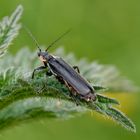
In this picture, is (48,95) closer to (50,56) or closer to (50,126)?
(50,56)

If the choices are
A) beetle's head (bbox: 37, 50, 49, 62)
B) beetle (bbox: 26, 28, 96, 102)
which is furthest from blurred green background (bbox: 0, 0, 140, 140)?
beetle (bbox: 26, 28, 96, 102)

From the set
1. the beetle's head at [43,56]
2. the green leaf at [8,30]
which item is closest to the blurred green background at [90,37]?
the beetle's head at [43,56]

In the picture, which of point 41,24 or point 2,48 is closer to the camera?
point 2,48

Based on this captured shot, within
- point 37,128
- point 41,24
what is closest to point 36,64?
point 37,128

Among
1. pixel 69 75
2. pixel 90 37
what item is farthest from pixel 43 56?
pixel 90 37

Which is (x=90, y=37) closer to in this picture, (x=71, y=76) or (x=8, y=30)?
(x=71, y=76)

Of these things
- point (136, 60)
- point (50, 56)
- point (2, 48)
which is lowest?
point (2, 48)
